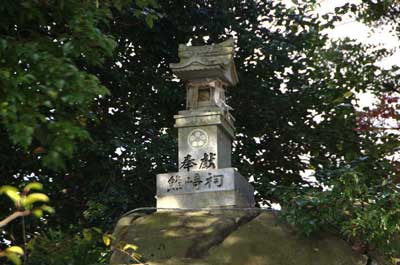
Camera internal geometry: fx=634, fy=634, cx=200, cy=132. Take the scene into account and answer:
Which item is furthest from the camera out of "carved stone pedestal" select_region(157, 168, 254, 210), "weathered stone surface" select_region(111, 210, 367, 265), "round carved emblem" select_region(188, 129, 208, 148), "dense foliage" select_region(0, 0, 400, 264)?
"dense foliage" select_region(0, 0, 400, 264)

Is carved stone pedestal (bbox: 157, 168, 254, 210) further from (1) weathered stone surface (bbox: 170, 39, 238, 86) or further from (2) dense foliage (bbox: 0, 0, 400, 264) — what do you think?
(1) weathered stone surface (bbox: 170, 39, 238, 86)

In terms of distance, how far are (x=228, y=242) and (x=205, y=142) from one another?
2.45 metres

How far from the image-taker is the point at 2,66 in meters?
5.09

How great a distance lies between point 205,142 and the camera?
10.2 m

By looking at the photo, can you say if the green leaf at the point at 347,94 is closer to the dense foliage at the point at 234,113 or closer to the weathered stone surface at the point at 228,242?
the dense foliage at the point at 234,113

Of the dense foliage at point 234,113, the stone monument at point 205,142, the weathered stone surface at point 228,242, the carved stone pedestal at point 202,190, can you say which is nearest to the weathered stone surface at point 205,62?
the stone monument at point 205,142

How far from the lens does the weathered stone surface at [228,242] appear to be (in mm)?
7754

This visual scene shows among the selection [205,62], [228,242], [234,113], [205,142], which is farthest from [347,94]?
[228,242]

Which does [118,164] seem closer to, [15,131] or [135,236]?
[135,236]

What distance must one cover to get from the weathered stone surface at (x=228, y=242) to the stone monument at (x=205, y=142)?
0.73 metres

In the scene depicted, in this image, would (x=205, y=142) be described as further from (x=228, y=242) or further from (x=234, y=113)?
(x=234, y=113)

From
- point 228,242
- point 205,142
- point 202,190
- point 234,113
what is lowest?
point 228,242

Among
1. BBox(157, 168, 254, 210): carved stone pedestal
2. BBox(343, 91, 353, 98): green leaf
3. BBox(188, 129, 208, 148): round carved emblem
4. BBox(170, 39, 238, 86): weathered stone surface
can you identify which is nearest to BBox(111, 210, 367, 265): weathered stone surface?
BBox(157, 168, 254, 210): carved stone pedestal

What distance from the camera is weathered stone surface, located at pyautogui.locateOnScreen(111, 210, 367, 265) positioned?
7754mm
